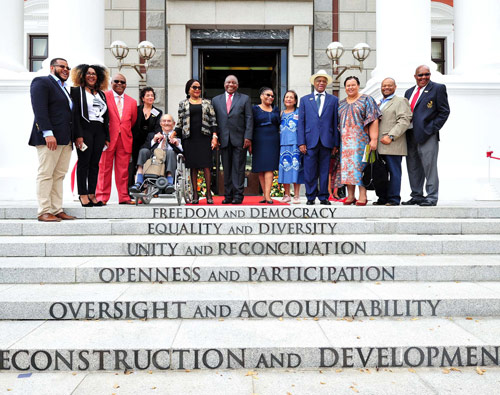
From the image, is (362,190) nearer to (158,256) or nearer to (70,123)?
(158,256)

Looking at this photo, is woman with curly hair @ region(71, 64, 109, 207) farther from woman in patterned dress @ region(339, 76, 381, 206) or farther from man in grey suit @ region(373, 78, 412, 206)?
man in grey suit @ region(373, 78, 412, 206)

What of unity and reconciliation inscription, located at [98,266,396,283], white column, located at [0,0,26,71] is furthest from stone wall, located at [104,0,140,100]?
unity and reconciliation inscription, located at [98,266,396,283]

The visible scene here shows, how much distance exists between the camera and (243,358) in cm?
330

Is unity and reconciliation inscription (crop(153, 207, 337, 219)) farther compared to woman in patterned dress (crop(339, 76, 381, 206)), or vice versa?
woman in patterned dress (crop(339, 76, 381, 206))

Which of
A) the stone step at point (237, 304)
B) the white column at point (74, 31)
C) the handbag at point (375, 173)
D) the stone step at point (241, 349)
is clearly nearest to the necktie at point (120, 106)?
the white column at point (74, 31)

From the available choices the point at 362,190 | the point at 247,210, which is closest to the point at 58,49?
the point at 247,210

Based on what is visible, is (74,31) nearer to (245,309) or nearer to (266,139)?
(266,139)

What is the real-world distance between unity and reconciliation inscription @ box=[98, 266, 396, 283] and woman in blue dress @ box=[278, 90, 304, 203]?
3.41 metres

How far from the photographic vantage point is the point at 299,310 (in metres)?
4.01

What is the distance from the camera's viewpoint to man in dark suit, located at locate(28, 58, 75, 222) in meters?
5.80

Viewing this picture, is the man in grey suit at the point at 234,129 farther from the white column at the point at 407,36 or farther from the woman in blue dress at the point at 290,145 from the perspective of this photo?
the white column at the point at 407,36

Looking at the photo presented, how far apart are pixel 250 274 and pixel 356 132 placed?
354 cm

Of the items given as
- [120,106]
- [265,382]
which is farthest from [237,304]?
[120,106]

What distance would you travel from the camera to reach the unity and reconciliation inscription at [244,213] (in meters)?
6.36
